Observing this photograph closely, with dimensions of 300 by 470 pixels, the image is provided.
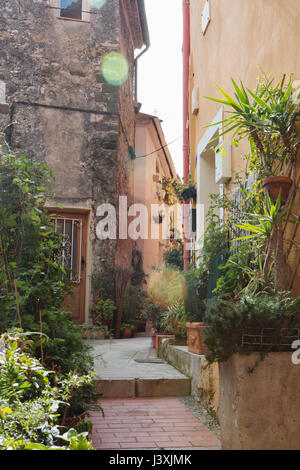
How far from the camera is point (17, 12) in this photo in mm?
8344

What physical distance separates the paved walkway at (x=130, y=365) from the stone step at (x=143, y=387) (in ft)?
0.20

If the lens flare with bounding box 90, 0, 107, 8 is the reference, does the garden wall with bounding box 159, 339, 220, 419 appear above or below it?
below

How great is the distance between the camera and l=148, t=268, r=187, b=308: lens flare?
4.66 metres

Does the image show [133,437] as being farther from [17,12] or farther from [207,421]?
[17,12]

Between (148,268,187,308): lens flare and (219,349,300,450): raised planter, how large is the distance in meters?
2.16

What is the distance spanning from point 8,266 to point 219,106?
3.03 meters

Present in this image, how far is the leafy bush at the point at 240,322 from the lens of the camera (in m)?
2.34

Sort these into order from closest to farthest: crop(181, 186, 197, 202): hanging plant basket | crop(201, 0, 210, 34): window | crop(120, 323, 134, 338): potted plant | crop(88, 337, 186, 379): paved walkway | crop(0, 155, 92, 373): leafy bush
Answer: crop(0, 155, 92, 373): leafy bush, crop(88, 337, 186, 379): paved walkway, crop(201, 0, 210, 34): window, crop(181, 186, 197, 202): hanging plant basket, crop(120, 323, 134, 338): potted plant

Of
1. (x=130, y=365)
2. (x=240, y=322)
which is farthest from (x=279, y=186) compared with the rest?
(x=130, y=365)

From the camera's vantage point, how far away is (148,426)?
2.97 meters

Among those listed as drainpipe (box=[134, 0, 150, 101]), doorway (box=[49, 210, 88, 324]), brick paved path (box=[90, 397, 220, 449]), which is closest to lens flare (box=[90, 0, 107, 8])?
drainpipe (box=[134, 0, 150, 101])

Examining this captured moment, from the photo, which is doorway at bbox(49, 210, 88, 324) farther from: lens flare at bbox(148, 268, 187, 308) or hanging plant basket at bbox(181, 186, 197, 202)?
hanging plant basket at bbox(181, 186, 197, 202)

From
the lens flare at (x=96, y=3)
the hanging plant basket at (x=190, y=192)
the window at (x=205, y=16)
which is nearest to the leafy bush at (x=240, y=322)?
the hanging plant basket at (x=190, y=192)

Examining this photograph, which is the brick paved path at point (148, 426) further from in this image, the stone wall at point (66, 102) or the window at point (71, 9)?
the window at point (71, 9)
